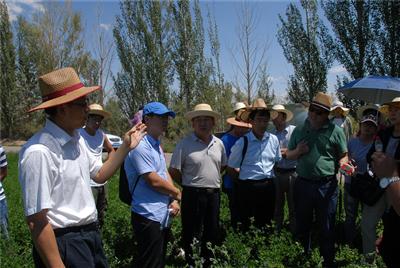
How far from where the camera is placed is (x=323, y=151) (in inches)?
172

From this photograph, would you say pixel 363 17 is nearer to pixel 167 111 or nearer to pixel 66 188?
pixel 167 111

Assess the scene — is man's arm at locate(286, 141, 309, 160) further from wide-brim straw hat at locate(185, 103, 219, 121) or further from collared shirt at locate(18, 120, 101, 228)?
collared shirt at locate(18, 120, 101, 228)

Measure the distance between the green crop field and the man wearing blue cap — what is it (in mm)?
425

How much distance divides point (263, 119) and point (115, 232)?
232 centimetres

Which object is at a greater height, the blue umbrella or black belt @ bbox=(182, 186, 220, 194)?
the blue umbrella

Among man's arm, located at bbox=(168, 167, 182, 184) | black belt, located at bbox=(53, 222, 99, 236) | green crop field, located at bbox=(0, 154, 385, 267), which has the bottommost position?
green crop field, located at bbox=(0, 154, 385, 267)

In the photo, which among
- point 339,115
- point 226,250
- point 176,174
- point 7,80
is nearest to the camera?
point 226,250

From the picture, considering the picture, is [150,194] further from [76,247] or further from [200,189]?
[76,247]

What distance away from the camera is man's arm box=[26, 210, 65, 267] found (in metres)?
1.94

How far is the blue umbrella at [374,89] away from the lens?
5027mm

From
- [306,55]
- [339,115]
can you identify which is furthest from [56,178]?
[306,55]

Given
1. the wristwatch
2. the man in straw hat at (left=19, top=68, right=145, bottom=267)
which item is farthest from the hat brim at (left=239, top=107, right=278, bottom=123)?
the man in straw hat at (left=19, top=68, right=145, bottom=267)

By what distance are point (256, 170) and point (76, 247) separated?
292 centimetres

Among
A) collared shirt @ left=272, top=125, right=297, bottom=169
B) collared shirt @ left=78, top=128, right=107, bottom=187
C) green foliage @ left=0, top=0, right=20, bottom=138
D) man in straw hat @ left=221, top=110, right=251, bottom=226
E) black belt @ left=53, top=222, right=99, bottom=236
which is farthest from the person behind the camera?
green foliage @ left=0, top=0, right=20, bottom=138
